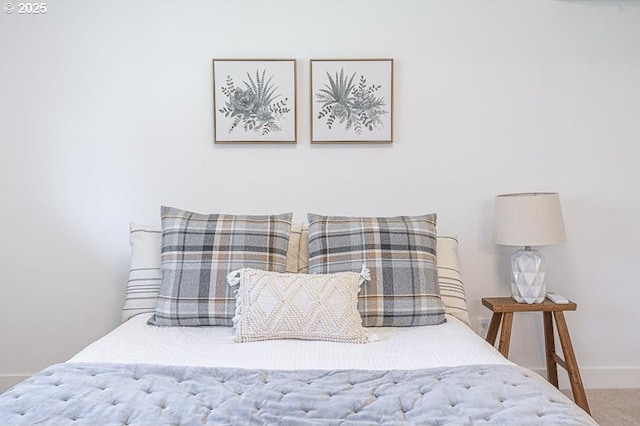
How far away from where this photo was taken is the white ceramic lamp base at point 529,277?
257cm

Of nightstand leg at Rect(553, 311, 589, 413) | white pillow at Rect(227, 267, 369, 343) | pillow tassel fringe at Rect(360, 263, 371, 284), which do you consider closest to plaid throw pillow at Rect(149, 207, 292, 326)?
white pillow at Rect(227, 267, 369, 343)

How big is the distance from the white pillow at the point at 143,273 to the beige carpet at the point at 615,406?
7.08ft

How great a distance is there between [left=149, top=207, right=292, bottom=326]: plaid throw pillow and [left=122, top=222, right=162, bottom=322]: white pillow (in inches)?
6.6

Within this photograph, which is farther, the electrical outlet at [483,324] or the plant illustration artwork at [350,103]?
the electrical outlet at [483,324]

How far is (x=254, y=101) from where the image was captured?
2723 millimetres

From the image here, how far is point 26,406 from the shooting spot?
131 centimetres

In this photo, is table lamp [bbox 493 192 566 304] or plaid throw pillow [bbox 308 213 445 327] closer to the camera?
plaid throw pillow [bbox 308 213 445 327]

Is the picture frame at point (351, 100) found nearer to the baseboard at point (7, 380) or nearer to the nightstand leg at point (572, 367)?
the nightstand leg at point (572, 367)

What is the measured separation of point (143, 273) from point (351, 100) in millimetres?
1331

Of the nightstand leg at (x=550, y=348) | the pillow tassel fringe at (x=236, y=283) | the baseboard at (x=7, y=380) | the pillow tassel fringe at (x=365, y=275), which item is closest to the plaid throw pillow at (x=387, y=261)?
the pillow tassel fringe at (x=365, y=275)

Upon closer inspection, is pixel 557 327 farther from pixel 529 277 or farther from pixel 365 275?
pixel 365 275

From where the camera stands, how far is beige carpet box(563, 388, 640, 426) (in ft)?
8.16

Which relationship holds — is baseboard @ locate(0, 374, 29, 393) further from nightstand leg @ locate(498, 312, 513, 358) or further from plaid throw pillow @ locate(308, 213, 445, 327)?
nightstand leg @ locate(498, 312, 513, 358)

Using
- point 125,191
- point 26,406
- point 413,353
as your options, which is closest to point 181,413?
point 26,406
